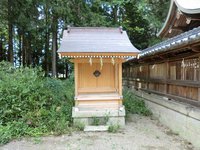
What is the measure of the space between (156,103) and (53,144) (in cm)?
484

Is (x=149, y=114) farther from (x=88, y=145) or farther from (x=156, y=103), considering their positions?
(x=88, y=145)

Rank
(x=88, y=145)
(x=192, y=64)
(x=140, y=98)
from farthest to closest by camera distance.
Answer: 1. (x=140, y=98)
2. (x=192, y=64)
3. (x=88, y=145)

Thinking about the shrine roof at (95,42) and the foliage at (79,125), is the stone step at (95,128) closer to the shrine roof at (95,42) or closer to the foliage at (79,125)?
the foliage at (79,125)

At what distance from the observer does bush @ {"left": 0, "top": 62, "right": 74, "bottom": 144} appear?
22.2 ft

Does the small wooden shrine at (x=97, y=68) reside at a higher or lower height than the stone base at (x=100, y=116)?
higher

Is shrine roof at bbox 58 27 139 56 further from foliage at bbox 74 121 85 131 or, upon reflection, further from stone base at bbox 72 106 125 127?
foliage at bbox 74 121 85 131

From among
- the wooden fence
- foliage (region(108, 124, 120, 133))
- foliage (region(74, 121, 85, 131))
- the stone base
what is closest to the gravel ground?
foliage (region(108, 124, 120, 133))

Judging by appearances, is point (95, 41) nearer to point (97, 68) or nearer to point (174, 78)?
point (97, 68)

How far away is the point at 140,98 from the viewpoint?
11727mm

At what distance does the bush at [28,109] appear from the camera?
22.2 ft

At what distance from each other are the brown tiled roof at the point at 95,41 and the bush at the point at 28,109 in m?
1.90

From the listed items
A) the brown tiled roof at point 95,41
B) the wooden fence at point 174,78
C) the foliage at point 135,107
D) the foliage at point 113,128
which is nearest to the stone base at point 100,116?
the foliage at point 113,128

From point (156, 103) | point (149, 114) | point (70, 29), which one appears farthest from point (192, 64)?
point (70, 29)

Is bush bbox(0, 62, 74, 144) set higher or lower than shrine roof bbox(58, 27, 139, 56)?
lower
